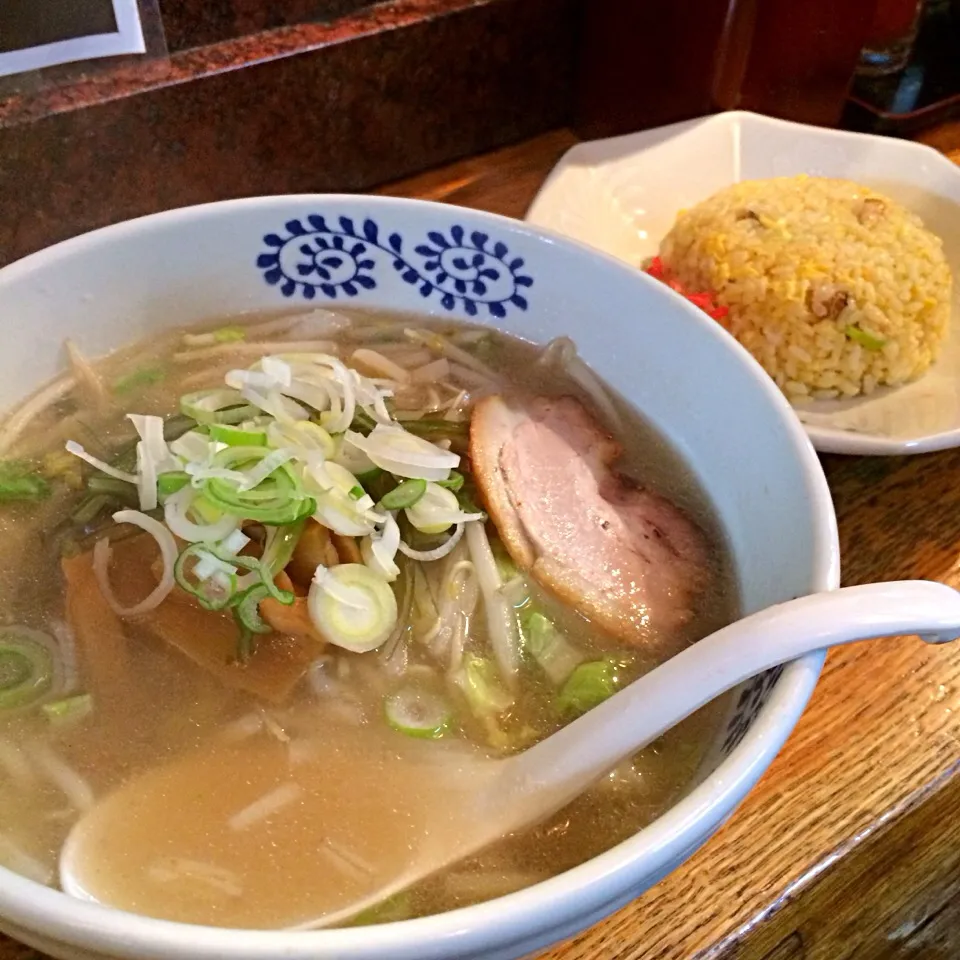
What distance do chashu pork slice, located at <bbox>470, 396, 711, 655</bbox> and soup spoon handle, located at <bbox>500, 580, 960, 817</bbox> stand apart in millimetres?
174

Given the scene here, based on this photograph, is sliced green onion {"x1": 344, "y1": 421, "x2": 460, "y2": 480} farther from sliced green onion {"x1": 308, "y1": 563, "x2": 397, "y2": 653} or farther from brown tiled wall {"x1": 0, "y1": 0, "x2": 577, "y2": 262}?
brown tiled wall {"x1": 0, "y1": 0, "x2": 577, "y2": 262}

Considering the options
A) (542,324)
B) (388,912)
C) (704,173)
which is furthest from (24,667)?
(704,173)

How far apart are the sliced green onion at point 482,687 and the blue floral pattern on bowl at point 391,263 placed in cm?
46

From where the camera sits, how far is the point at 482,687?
84cm

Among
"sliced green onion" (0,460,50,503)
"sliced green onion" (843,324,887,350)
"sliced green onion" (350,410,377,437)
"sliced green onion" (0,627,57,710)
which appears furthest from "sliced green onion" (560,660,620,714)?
"sliced green onion" (843,324,887,350)

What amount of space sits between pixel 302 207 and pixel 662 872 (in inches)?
31.0

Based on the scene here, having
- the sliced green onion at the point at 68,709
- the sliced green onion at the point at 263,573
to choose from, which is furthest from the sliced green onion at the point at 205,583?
the sliced green onion at the point at 68,709

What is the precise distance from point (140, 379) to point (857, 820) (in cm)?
86

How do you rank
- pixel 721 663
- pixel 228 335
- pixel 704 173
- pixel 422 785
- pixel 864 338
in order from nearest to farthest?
pixel 721 663, pixel 422 785, pixel 228 335, pixel 864 338, pixel 704 173

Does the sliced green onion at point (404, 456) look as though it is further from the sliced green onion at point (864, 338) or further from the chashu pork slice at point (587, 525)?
the sliced green onion at point (864, 338)

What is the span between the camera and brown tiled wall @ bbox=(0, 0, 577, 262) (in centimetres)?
116

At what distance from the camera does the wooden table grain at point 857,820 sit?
77 centimetres

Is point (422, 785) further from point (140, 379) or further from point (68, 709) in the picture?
point (140, 379)

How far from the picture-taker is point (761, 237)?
1.35 m
